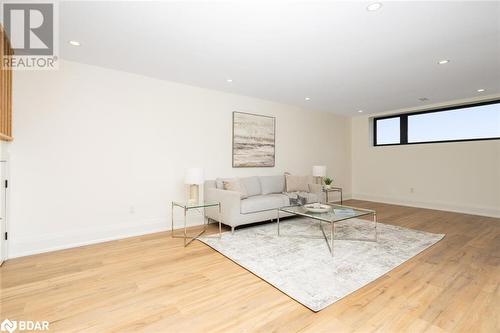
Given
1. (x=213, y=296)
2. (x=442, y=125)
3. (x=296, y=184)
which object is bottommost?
(x=213, y=296)

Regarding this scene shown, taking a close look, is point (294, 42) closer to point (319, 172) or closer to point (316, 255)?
point (316, 255)

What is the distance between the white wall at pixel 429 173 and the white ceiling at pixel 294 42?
1.59 m

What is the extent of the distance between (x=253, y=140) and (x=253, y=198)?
1.38m

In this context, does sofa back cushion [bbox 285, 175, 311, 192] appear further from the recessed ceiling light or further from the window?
the recessed ceiling light

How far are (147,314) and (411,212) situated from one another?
546 centimetres

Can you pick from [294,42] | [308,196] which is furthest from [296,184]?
[294,42]

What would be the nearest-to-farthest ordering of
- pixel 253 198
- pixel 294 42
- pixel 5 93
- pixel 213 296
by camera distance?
pixel 213 296 → pixel 5 93 → pixel 294 42 → pixel 253 198

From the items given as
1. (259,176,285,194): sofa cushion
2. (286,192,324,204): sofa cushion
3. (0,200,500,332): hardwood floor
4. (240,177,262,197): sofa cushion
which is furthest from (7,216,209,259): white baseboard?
(286,192,324,204): sofa cushion

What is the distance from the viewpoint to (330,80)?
3.88m

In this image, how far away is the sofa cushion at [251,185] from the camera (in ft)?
14.8

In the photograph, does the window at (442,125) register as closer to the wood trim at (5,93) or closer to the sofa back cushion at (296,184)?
the sofa back cushion at (296,184)

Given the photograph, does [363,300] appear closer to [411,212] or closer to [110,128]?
[110,128]

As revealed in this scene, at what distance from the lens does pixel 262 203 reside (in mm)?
4000

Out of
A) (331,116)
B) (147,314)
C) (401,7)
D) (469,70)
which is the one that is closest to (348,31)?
(401,7)
